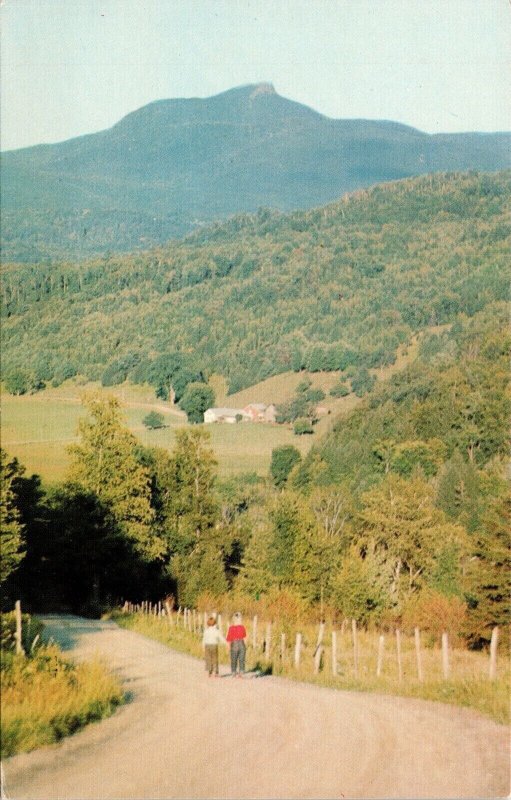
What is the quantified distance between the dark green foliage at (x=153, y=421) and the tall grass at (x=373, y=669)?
5077 inches

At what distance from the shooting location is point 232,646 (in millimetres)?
19531

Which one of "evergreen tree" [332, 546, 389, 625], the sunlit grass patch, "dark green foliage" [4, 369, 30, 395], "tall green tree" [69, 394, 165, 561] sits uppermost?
"dark green foliage" [4, 369, 30, 395]

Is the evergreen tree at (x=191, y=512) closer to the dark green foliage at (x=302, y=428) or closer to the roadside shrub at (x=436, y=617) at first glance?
the roadside shrub at (x=436, y=617)

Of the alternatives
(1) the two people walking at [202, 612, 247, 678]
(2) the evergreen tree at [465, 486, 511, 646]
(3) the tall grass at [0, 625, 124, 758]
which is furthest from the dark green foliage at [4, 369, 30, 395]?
(3) the tall grass at [0, 625, 124, 758]

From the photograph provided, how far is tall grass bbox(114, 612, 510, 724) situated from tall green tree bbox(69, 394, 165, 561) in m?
16.4

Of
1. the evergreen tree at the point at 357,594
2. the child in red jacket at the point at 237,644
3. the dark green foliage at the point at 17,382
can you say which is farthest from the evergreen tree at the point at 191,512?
the dark green foliage at the point at 17,382

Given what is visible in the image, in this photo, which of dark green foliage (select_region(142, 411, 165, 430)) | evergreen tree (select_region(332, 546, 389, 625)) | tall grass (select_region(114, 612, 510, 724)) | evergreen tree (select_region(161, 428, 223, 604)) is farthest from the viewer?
dark green foliage (select_region(142, 411, 165, 430))

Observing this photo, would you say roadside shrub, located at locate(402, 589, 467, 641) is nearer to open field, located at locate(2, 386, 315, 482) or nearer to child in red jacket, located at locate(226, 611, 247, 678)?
child in red jacket, located at locate(226, 611, 247, 678)

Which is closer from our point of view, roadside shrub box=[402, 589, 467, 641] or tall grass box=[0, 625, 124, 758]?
tall grass box=[0, 625, 124, 758]

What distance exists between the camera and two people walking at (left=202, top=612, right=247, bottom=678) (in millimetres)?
19250

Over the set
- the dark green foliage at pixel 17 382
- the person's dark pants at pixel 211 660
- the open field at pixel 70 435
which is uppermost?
the dark green foliage at pixel 17 382

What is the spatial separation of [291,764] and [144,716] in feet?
9.22

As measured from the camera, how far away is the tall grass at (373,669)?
55.8 ft

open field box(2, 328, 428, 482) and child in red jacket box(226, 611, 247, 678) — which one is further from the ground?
open field box(2, 328, 428, 482)
